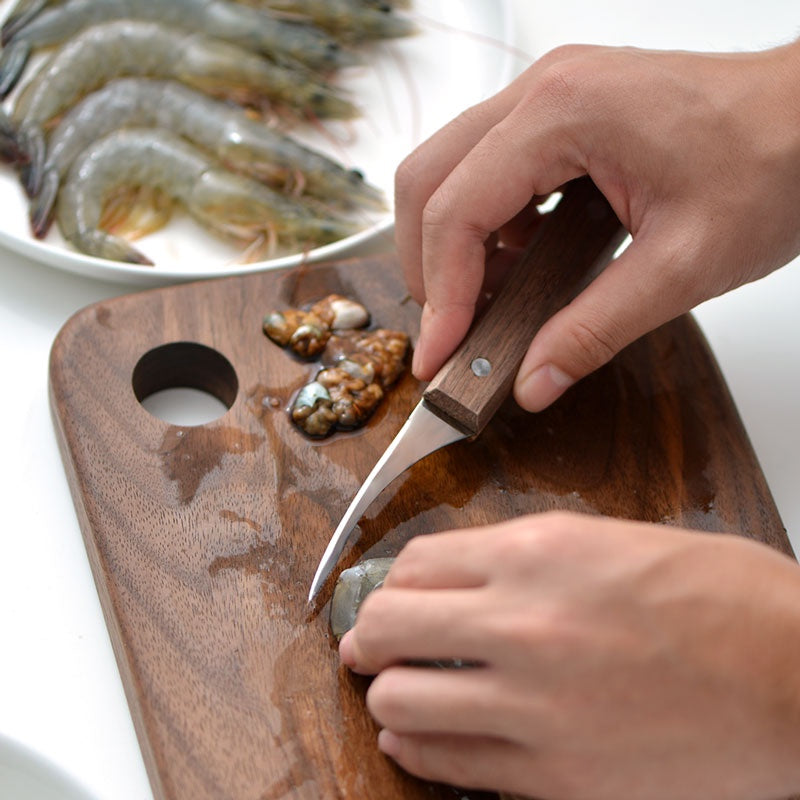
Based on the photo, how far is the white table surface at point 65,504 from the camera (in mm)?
895

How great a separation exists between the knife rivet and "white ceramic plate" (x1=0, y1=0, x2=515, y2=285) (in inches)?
13.4

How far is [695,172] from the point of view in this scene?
917 mm

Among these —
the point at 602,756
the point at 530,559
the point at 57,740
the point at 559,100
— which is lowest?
the point at 57,740

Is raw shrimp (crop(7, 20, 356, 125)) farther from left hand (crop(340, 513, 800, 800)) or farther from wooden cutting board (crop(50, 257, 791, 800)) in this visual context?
left hand (crop(340, 513, 800, 800))

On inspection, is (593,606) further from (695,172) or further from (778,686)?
(695,172)

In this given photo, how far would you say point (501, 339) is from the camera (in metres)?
0.97

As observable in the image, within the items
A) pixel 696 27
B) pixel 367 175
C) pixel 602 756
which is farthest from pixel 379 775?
pixel 696 27

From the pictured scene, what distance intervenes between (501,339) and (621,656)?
1.36ft

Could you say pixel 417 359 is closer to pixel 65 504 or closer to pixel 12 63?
pixel 65 504

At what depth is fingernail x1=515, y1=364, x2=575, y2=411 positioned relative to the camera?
957 millimetres

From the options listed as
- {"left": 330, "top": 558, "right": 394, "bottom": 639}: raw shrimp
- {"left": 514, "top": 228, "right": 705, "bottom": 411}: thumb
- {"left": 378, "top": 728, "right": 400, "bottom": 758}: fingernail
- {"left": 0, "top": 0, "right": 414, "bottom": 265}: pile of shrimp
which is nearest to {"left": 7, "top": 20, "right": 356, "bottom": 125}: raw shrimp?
{"left": 0, "top": 0, "right": 414, "bottom": 265}: pile of shrimp

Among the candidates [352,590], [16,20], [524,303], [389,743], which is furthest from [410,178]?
[16,20]

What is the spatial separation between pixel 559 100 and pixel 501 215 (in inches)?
4.7

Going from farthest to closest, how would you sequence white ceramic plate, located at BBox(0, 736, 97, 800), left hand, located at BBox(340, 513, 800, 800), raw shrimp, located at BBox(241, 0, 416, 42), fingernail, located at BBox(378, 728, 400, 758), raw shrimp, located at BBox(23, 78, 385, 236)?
raw shrimp, located at BBox(241, 0, 416, 42)
raw shrimp, located at BBox(23, 78, 385, 236)
white ceramic plate, located at BBox(0, 736, 97, 800)
fingernail, located at BBox(378, 728, 400, 758)
left hand, located at BBox(340, 513, 800, 800)
